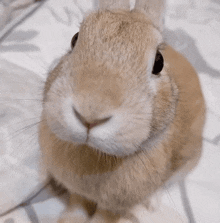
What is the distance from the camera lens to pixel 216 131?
1.37 m

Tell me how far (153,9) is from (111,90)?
0.53 metres

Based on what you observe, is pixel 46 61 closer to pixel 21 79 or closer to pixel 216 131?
pixel 21 79

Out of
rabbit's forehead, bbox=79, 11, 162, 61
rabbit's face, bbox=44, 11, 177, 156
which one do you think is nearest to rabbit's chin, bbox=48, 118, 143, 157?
rabbit's face, bbox=44, 11, 177, 156

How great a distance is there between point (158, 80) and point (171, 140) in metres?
0.25

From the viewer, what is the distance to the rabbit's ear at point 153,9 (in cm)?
96

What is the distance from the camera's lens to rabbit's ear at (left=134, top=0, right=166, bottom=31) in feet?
3.16

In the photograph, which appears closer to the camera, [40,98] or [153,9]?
[153,9]

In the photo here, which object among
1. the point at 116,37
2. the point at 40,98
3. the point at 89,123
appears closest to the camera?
the point at 89,123

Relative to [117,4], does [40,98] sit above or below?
below

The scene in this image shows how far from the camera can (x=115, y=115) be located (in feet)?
1.85

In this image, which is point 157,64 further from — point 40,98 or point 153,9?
point 40,98

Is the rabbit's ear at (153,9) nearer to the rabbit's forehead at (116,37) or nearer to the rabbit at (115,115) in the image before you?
the rabbit at (115,115)

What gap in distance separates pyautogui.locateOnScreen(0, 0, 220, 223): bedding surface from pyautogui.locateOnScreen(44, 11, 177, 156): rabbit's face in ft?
1.04

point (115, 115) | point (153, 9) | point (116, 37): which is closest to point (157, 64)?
point (116, 37)
